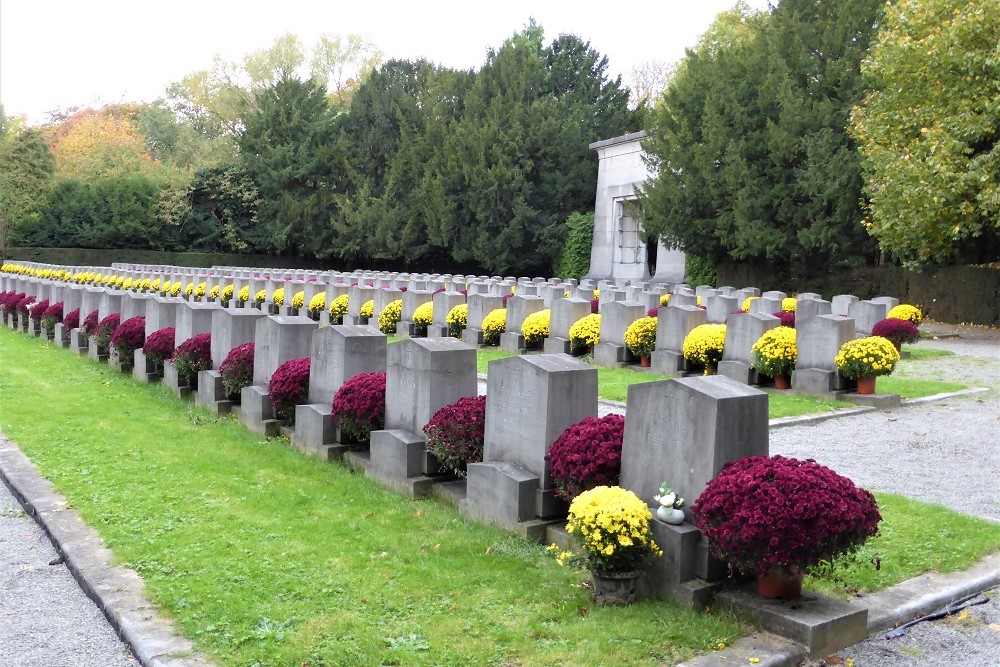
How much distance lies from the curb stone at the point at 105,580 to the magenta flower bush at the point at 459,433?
2276mm

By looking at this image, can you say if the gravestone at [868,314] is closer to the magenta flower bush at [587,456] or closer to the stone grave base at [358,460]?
the stone grave base at [358,460]

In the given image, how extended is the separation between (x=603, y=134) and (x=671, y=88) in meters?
11.7

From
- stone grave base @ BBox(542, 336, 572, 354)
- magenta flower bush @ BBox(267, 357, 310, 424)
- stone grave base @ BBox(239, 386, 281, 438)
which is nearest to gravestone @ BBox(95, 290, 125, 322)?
stone grave base @ BBox(239, 386, 281, 438)

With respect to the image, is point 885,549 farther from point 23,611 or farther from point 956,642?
point 23,611

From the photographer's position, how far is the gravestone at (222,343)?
32.5 feet

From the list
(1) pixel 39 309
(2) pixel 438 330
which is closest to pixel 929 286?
(2) pixel 438 330

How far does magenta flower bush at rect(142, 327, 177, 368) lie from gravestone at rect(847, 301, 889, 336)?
1107 centimetres

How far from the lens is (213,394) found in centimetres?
991

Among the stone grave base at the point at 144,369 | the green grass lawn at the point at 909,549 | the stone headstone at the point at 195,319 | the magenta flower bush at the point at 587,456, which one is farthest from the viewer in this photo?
the stone grave base at the point at 144,369

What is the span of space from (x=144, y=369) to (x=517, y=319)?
248 inches

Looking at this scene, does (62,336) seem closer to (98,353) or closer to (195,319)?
(98,353)

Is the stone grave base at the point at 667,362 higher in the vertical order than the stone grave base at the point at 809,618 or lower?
higher

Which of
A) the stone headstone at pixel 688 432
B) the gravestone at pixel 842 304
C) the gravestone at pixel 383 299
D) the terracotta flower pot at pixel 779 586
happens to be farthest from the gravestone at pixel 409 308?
the terracotta flower pot at pixel 779 586

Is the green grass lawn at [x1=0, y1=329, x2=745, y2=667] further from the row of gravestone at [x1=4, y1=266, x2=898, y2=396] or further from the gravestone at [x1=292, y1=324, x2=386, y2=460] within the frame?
the row of gravestone at [x1=4, y1=266, x2=898, y2=396]
